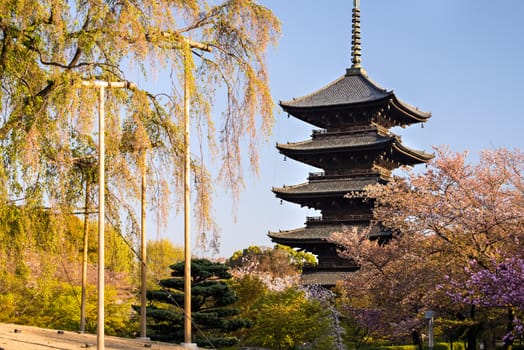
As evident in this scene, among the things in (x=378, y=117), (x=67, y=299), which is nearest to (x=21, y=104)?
(x=67, y=299)

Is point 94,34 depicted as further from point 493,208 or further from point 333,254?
point 333,254

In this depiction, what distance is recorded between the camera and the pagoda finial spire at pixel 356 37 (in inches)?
1689

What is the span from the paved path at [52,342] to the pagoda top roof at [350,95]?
88.1 ft

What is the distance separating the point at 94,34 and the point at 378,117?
3109 cm

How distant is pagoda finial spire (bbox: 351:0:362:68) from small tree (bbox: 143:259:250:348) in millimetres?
20683

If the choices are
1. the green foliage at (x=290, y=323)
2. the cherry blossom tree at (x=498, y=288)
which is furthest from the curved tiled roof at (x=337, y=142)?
the cherry blossom tree at (x=498, y=288)

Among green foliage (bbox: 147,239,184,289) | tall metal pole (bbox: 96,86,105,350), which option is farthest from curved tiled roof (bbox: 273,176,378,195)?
tall metal pole (bbox: 96,86,105,350)

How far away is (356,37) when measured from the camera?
1692 inches

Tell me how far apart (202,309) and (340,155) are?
15.9 meters

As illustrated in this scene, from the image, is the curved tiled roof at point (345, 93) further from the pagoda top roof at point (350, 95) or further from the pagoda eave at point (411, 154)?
the pagoda eave at point (411, 154)

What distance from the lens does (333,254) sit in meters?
37.3

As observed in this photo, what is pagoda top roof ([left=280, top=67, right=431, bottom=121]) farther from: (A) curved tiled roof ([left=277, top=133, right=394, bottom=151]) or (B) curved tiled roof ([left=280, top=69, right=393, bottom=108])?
(A) curved tiled roof ([left=277, top=133, right=394, bottom=151])

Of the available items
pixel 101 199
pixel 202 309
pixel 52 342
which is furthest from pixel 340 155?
pixel 101 199

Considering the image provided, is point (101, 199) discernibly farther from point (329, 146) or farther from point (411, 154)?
point (411, 154)
